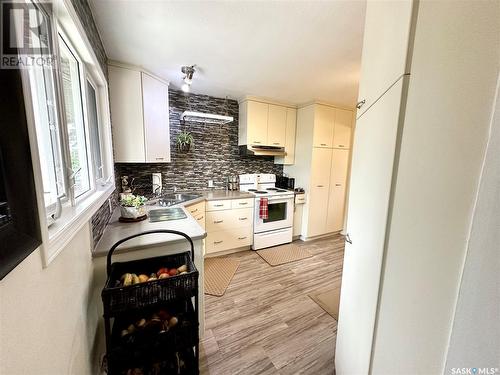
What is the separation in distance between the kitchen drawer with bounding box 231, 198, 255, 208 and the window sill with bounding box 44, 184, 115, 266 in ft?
6.12

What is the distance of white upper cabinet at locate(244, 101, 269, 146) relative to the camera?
10.2ft

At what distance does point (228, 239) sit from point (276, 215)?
0.86 m

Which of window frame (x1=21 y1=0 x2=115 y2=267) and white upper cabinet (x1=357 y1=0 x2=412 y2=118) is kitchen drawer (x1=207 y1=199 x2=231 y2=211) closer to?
window frame (x1=21 y1=0 x2=115 y2=267)

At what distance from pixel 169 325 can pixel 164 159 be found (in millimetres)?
1820

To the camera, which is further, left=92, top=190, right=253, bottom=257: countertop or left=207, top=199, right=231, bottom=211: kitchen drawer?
left=207, top=199, right=231, bottom=211: kitchen drawer

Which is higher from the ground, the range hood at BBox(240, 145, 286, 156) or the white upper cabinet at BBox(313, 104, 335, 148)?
the white upper cabinet at BBox(313, 104, 335, 148)

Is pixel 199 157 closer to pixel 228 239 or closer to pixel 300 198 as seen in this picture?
pixel 228 239

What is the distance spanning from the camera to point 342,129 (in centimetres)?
346

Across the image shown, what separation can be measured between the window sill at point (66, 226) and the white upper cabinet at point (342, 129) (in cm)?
340

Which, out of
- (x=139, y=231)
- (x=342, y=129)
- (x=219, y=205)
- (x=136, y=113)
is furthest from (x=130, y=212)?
(x=342, y=129)

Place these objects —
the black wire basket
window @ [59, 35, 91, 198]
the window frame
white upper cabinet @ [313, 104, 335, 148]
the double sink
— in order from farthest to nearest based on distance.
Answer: white upper cabinet @ [313, 104, 335, 148] < the double sink < window @ [59, 35, 91, 198] < the black wire basket < the window frame

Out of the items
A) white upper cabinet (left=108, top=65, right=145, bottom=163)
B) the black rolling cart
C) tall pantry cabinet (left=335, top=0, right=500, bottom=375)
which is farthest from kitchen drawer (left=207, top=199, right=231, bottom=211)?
tall pantry cabinet (left=335, top=0, right=500, bottom=375)

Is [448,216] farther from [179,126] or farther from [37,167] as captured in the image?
[179,126]

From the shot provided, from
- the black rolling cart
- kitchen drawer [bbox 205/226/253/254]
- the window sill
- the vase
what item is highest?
the window sill
